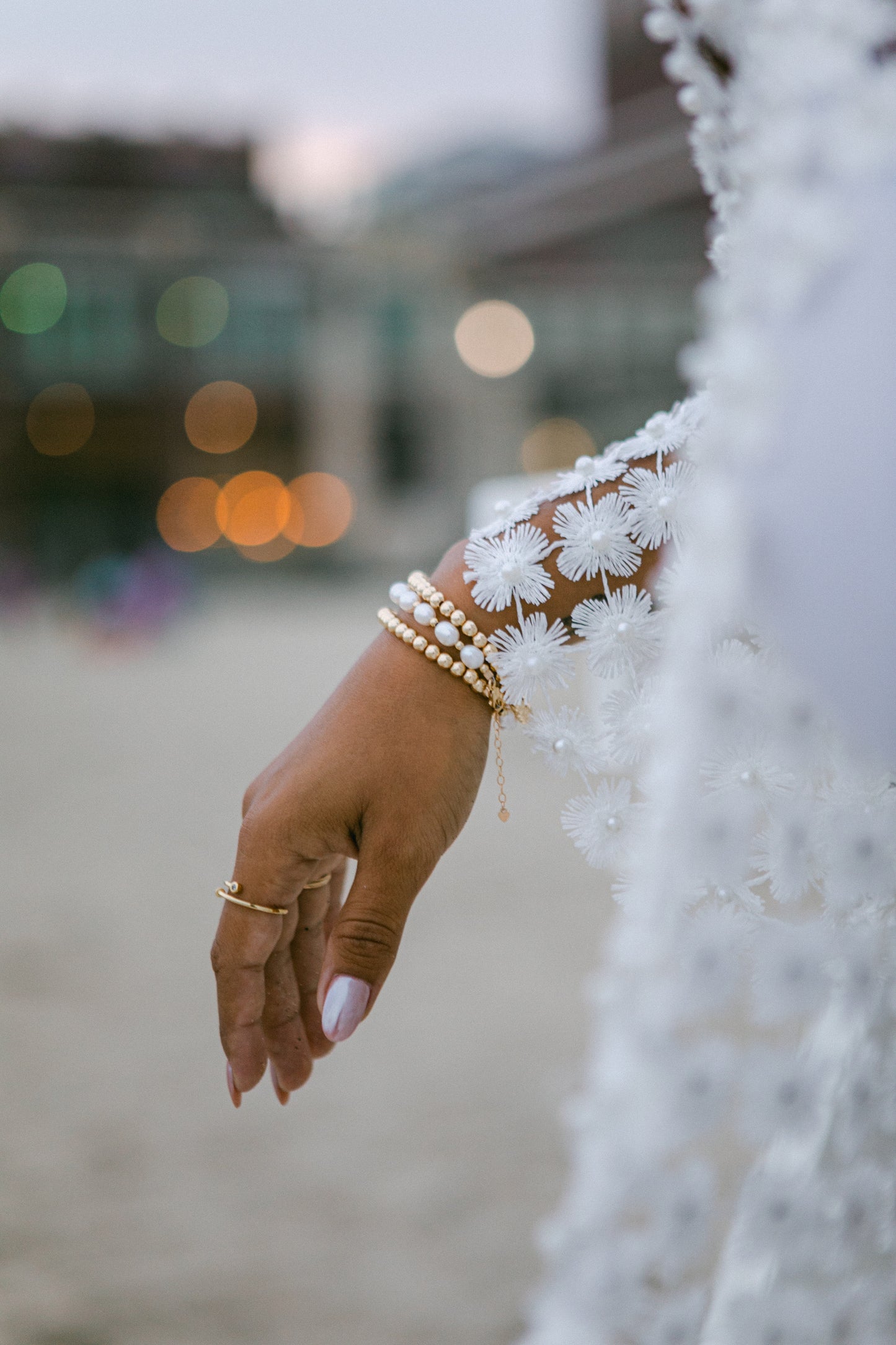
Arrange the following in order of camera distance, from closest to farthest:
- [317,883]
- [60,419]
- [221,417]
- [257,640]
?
1. [317,883]
2. [257,640]
3. [60,419]
4. [221,417]

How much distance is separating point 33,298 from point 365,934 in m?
21.1

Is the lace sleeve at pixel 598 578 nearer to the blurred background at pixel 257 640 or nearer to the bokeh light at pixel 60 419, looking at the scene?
the blurred background at pixel 257 640

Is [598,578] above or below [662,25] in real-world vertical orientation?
below

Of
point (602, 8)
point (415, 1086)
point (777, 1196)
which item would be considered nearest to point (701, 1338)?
point (777, 1196)

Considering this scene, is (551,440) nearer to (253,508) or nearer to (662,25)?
(253,508)

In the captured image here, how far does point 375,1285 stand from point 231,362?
2040cm

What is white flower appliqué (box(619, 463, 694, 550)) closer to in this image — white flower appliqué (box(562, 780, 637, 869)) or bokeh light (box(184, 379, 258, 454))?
white flower appliqué (box(562, 780, 637, 869))

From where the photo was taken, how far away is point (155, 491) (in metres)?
21.6

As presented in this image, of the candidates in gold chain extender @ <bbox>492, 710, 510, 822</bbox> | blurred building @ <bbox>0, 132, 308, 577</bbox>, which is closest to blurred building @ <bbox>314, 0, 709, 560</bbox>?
blurred building @ <bbox>0, 132, 308, 577</bbox>

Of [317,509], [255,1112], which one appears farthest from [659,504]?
[317,509]

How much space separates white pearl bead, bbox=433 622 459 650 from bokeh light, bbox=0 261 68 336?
20.8 meters

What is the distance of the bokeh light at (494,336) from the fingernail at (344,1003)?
2131 centimetres

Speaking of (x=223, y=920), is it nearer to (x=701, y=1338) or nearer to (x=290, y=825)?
(x=290, y=825)

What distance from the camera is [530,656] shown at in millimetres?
751
